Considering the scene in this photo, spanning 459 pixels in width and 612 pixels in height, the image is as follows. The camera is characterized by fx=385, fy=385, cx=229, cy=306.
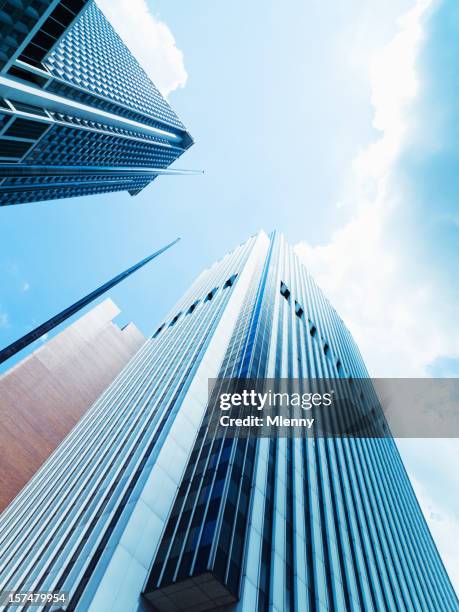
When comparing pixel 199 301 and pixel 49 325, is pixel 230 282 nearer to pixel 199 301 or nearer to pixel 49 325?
pixel 199 301

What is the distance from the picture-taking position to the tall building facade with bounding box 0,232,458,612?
22406 mm

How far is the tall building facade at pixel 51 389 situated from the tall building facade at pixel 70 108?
3435 cm

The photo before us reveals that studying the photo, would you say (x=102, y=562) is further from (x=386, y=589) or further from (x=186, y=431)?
(x=386, y=589)

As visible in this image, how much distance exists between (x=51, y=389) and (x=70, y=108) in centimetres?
5571

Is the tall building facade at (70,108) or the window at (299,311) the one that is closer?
the tall building facade at (70,108)

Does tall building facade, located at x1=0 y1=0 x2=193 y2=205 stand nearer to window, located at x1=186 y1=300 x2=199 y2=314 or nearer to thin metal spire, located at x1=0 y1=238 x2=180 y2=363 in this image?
thin metal spire, located at x1=0 y1=238 x2=180 y2=363

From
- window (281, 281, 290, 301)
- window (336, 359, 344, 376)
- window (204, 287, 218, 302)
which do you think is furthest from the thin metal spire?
window (336, 359, 344, 376)

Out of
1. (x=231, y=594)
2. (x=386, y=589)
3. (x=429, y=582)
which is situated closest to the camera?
(x=231, y=594)

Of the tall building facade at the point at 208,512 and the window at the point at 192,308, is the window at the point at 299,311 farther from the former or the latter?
the window at the point at 192,308

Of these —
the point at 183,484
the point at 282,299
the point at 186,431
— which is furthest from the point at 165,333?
the point at 183,484

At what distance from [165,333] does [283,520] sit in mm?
57196

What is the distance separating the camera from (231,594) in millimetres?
21047

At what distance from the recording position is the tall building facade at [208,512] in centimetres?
2241

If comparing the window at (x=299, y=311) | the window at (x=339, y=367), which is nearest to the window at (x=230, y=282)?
the window at (x=299, y=311)
